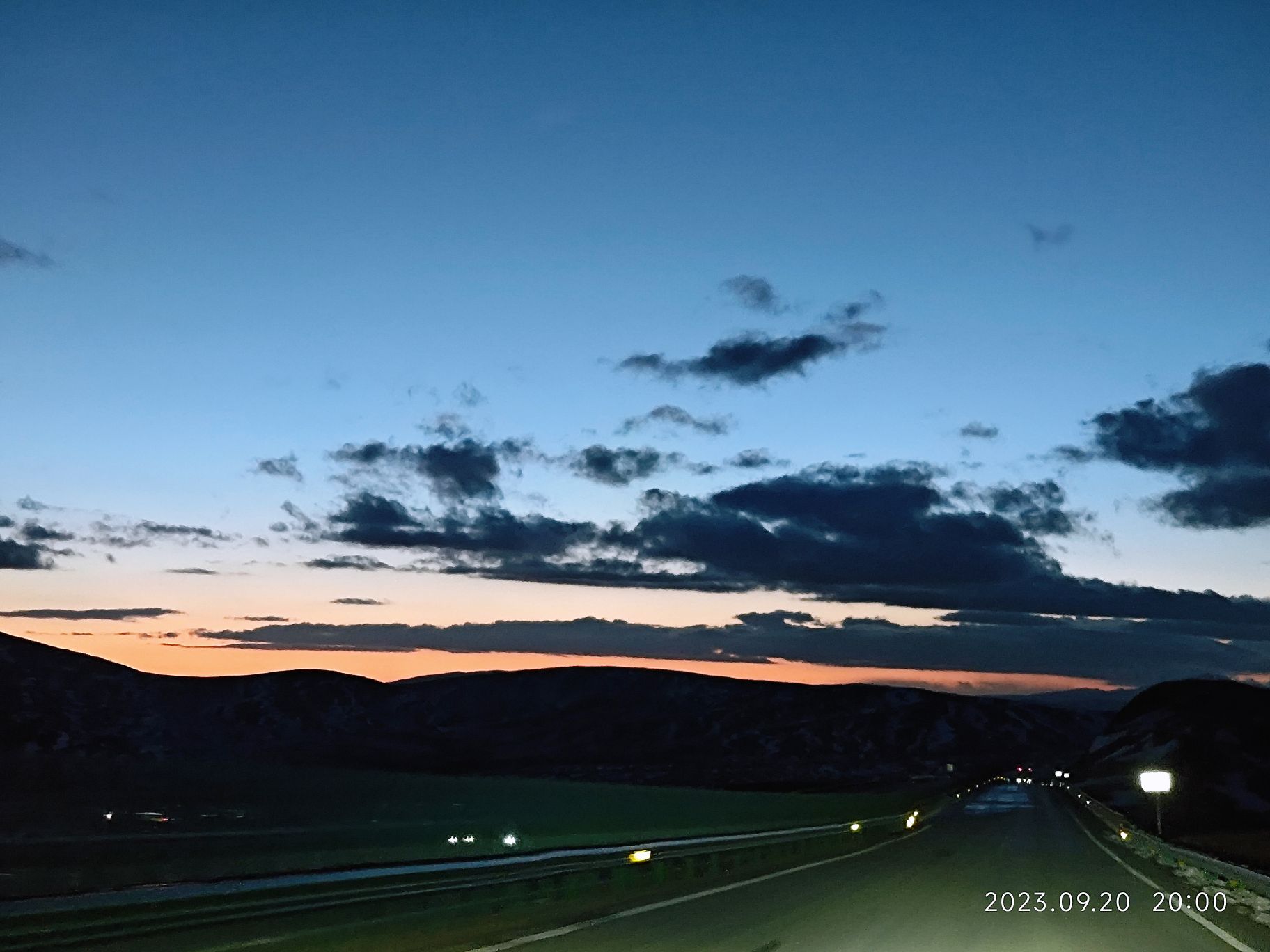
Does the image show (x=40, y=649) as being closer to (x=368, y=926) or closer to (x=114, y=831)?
(x=114, y=831)

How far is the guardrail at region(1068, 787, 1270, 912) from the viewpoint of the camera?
26578 mm

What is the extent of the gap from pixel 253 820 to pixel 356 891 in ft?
71.9

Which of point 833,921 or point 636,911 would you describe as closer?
point 833,921

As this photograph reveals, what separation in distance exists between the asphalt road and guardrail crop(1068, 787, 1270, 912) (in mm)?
750

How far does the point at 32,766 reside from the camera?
37375 millimetres

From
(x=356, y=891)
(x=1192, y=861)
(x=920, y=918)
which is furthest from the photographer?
(x=1192, y=861)

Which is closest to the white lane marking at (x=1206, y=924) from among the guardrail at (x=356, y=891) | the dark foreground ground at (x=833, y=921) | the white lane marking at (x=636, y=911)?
the dark foreground ground at (x=833, y=921)

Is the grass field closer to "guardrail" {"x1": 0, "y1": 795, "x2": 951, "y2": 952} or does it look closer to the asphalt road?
"guardrail" {"x1": 0, "y1": 795, "x2": 951, "y2": 952}

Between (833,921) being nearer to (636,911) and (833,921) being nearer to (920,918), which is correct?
(920,918)

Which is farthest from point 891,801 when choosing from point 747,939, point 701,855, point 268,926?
point 268,926

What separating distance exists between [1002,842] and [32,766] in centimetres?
3674

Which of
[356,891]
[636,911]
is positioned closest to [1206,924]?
[636,911]

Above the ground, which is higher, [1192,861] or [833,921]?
[833,921]

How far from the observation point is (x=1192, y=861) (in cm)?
3688
